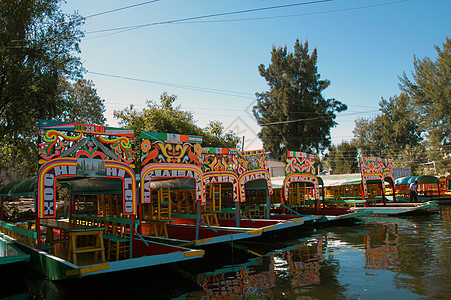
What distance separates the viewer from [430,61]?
41969 millimetres

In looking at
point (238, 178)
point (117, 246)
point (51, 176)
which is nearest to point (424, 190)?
point (238, 178)

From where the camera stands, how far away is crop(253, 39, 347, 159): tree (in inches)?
1554

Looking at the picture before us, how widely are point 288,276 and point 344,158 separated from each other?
52.7 m

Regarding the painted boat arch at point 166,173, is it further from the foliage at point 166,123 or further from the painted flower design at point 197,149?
the foliage at point 166,123

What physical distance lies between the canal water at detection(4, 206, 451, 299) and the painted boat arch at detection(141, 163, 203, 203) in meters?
2.02

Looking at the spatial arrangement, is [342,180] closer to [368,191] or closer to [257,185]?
[368,191]

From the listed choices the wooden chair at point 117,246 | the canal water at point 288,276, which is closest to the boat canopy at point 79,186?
the wooden chair at point 117,246

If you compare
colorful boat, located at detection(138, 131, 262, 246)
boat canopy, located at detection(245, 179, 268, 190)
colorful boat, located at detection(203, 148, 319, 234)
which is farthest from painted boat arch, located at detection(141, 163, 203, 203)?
boat canopy, located at detection(245, 179, 268, 190)

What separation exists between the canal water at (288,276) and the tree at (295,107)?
27767 mm

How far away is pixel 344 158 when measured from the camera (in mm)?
57469

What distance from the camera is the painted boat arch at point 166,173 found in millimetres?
8922

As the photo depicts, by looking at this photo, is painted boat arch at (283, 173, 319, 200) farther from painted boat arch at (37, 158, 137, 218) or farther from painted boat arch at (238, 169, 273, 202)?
painted boat arch at (37, 158, 137, 218)

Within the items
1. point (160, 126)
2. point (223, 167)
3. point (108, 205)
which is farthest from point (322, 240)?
point (160, 126)

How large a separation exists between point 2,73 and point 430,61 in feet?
148
